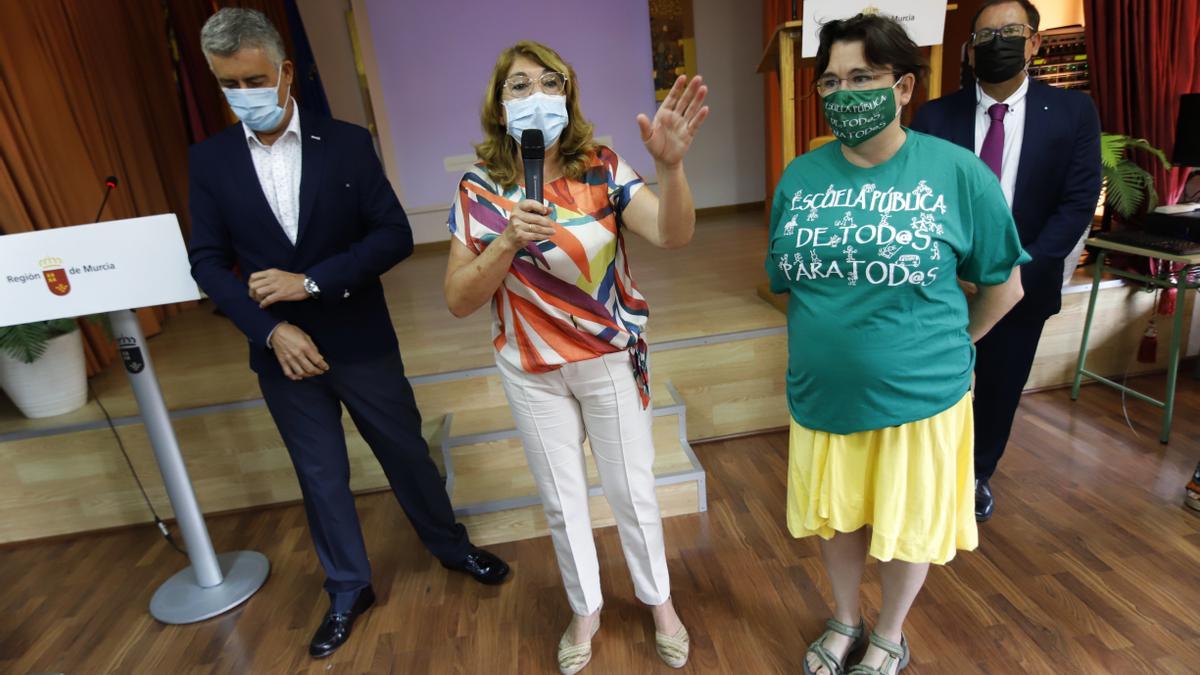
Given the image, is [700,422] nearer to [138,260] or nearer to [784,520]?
[784,520]

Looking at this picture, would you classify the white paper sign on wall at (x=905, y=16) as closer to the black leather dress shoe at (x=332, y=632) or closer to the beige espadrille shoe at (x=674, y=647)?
the beige espadrille shoe at (x=674, y=647)

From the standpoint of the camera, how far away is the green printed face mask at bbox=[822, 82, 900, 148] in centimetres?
127

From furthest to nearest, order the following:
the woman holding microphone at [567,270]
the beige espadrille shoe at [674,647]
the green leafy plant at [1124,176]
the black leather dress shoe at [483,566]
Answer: the green leafy plant at [1124,176]
the black leather dress shoe at [483,566]
the beige espadrille shoe at [674,647]
the woman holding microphone at [567,270]

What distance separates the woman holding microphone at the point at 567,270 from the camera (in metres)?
1.35

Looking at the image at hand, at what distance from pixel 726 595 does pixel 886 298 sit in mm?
1182

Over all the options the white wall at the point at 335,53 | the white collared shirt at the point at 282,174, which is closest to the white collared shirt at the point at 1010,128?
the white collared shirt at the point at 282,174

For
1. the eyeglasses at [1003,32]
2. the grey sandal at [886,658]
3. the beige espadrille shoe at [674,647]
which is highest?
the eyeglasses at [1003,32]

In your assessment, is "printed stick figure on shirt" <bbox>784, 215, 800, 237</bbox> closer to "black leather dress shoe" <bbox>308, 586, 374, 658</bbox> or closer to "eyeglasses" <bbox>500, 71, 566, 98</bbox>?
"eyeglasses" <bbox>500, 71, 566, 98</bbox>

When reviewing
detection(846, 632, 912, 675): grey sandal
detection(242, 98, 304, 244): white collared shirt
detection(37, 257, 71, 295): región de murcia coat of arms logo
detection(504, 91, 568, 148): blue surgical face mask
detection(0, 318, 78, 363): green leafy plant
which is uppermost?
detection(504, 91, 568, 148): blue surgical face mask

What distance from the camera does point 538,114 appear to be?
1368mm

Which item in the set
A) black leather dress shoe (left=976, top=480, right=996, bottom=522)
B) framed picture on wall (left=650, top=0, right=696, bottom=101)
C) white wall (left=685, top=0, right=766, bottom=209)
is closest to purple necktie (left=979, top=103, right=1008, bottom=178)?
black leather dress shoe (left=976, top=480, right=996, bottom=522)

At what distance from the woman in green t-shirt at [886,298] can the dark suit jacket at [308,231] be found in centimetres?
106

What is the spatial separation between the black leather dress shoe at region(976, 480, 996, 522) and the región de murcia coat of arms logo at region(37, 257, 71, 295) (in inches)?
117

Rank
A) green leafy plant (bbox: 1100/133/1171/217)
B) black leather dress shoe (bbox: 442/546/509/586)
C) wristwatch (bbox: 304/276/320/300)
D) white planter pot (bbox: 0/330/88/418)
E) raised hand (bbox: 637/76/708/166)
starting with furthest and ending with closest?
green leafy plant (bbox: 1100/133/1171/217) → white planter pot (bbox: 0/330/88/418) → black leather dress shoe (bbox: 442/546/509/586) → wristwatch (bbox: 304/276/320/300) → raised hand (bbox: 637/76/708/166)
